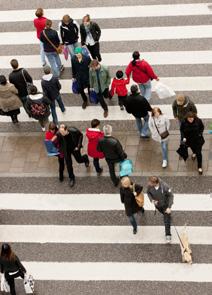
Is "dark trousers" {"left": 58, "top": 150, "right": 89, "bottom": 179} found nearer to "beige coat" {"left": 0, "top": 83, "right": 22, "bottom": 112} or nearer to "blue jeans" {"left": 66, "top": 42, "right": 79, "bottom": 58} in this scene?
"beige coat" {"left": 0, "top": 83, "right": 22, "bottom": 112}

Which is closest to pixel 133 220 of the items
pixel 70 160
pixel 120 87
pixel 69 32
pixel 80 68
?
pixel 70 160

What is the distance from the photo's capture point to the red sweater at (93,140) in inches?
563

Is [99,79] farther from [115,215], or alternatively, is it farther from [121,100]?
[115,215]

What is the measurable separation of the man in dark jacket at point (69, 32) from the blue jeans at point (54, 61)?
0.38 metres

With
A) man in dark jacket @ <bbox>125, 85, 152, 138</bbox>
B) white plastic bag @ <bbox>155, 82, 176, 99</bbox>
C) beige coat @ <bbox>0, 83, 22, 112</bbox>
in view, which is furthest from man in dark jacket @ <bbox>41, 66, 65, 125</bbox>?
white plastic bag @ <bbox>155, 82, 176, 99</bbox>

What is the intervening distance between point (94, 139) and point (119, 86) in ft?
6.62

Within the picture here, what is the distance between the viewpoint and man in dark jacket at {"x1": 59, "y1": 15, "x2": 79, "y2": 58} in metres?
16.9

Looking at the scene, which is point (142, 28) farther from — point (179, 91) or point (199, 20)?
point (179, 91)

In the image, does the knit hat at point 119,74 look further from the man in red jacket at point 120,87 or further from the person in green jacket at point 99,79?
the person in green jacket at point 99,79

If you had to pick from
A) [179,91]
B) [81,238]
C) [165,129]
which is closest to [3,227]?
[81,238]

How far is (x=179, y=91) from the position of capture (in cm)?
1702

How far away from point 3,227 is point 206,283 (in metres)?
4.44

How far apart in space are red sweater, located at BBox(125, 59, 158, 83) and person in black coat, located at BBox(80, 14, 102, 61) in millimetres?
1752

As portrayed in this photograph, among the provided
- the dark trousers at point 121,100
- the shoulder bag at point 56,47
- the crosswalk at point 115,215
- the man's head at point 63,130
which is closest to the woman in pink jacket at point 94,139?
the man's head at point 63,130
